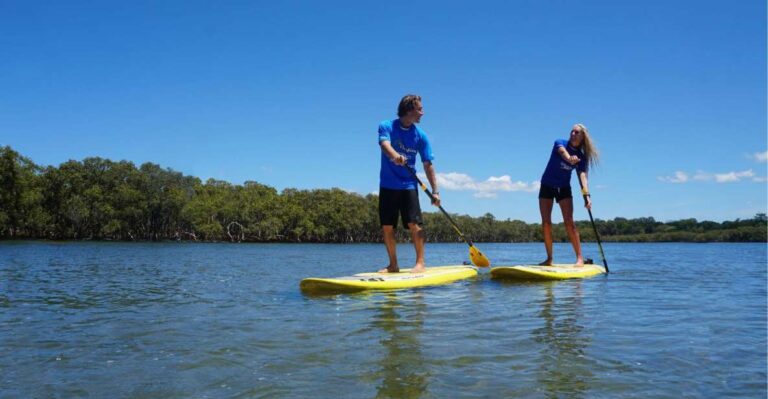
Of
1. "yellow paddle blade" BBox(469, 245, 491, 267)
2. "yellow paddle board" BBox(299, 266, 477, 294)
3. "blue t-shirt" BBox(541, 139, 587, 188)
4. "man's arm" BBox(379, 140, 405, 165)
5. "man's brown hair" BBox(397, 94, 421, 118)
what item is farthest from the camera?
"yellow paddle blade" BBox(469, 245, 491, 267)


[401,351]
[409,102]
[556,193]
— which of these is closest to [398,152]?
[409,102]

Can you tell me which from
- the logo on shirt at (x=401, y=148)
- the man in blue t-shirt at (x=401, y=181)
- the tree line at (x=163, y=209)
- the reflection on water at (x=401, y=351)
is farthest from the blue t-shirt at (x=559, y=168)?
the tree line at (x=163, y=209)

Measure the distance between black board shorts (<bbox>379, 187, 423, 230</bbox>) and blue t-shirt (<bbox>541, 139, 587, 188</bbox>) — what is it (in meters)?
3.43

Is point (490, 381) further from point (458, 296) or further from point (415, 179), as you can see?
point (415, 179)

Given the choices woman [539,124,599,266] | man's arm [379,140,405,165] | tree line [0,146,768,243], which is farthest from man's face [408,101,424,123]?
tree line [0,146,768,243]

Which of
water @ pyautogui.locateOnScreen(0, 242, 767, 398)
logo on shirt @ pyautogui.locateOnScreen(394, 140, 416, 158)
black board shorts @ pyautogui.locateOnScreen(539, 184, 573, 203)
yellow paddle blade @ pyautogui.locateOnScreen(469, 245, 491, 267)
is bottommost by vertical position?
water @ pyautogui.locateOnScreen(0, 242, 767, 398)

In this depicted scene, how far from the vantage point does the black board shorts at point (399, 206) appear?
9070mm

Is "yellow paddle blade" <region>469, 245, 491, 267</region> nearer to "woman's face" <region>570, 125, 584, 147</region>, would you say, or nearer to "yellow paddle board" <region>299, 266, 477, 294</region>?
"yellow paddle board" <region>299, 266, 477, 294</region>

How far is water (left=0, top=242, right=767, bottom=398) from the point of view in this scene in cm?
312

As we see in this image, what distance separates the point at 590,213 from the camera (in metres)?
11.0

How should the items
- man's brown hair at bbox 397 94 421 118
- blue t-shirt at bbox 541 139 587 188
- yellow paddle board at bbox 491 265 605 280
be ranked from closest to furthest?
man's brown hair at bbox 397 94 421 118, yellow paddle board at bbox 491 265 605 280, blue t-shirt at bbox 541 139 587 188

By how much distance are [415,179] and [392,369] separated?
19.8ft

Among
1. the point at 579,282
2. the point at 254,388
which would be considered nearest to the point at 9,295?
the point at 254,388

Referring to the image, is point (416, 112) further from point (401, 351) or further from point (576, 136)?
point (401, 351)
